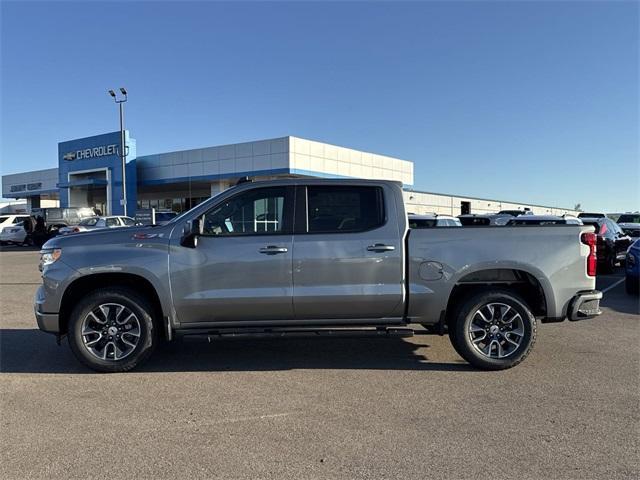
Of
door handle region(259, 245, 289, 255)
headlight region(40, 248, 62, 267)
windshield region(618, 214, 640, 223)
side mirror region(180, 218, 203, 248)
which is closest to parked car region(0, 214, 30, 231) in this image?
headlight region(40, 248, 62, 267)

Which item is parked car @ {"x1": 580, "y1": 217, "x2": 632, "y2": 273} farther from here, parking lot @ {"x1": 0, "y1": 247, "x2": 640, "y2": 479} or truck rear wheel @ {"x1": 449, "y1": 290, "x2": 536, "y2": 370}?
truck rear wheel @ {"x1": 449, "y1": 290, "x2": 536, "y2": 370}

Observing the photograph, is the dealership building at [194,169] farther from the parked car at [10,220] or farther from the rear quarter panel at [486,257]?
the rear quarter panel at [486,257]

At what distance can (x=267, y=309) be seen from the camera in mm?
5379

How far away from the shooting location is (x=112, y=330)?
539cm

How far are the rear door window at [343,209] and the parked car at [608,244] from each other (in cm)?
968

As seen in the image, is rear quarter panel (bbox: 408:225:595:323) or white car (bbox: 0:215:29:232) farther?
white car (bbox: 0:215:29:232)

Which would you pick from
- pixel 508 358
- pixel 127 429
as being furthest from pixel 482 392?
pixel 127 429

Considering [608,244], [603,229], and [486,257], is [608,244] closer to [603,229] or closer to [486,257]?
[603,229]

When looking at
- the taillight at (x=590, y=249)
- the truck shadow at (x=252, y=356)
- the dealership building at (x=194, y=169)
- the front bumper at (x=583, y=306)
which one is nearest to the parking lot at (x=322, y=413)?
the truck shadow at (x=252, y=356)

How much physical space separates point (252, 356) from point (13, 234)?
98.0ft

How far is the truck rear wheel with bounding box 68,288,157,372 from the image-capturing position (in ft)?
17.5

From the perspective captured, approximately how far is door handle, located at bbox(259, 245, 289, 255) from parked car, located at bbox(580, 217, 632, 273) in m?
10.5

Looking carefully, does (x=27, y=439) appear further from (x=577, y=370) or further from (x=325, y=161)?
(x=325, y=161)


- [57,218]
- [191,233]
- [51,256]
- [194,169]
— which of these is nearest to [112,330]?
[51,256]
